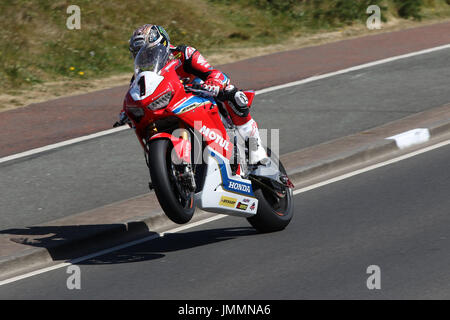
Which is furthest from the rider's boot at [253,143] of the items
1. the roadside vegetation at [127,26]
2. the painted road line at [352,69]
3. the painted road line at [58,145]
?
the roadside vegetation at [127,26]

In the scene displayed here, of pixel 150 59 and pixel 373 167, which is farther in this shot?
pixel 373 167

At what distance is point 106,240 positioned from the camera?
8.80 m

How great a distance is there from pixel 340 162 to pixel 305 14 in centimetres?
1047

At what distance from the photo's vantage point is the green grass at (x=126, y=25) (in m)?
17.2

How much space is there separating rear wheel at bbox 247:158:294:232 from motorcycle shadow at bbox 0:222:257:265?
0.70 ft

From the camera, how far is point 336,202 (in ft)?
31.4

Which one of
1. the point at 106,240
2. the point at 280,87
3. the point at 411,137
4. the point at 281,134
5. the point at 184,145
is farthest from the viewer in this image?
the point at 280,87

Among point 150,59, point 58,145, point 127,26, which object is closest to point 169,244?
point 150,59

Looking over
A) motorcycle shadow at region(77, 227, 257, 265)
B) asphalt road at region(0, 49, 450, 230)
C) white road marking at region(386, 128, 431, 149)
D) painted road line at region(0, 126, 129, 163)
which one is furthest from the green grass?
motorcycle shadow at region(77, 227, 257, 265)

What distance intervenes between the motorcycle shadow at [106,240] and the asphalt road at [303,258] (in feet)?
0.07

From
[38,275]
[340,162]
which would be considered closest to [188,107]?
[38,275]

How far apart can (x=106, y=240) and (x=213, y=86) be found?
6.05ft

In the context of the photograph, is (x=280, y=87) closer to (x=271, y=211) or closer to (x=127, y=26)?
(x=127, y=26)

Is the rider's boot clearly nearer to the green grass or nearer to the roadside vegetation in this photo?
the roadside vegetation
